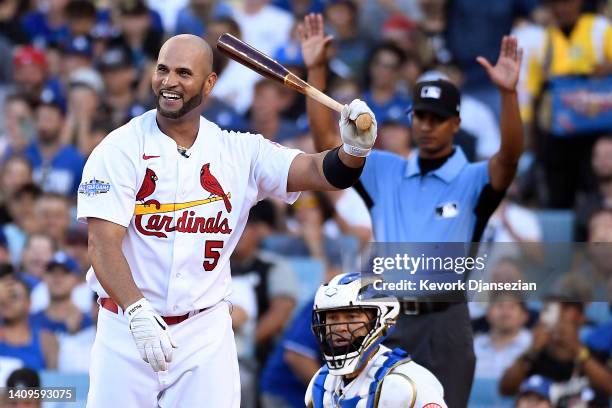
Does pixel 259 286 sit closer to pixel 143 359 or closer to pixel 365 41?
pixel 365 41

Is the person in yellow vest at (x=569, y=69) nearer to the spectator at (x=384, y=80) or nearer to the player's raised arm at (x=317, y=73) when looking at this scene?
the spectator at (x=384, y=80)

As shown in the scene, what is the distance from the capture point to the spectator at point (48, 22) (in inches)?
516

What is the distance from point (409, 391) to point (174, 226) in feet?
4.12

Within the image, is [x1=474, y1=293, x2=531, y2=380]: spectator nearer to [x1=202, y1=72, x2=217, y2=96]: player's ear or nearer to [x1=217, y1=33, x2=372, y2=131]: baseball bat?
[x1=217, y1=33, x2=372, y2=131]: baseball bat

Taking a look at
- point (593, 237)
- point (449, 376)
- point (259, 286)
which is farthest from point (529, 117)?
point (449, 376)

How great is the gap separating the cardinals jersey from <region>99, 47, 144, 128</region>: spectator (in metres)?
6.47

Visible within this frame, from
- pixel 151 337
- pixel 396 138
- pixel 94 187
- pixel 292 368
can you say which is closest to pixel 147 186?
pixel 94 187

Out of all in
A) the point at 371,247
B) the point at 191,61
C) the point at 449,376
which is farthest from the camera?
the point at 371,247

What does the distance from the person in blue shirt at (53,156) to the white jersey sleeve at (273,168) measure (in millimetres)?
5981

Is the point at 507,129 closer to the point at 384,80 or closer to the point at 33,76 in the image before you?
the point at 384,80

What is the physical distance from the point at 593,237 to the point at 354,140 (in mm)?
4978

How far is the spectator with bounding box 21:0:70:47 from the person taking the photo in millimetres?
13094

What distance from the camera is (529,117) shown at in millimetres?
11352

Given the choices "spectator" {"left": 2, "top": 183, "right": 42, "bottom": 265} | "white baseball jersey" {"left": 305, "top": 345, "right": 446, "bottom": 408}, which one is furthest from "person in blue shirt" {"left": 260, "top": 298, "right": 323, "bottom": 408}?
"spectator" {"left": 2, "top": 183, "right": 42, "bottom": 265}
